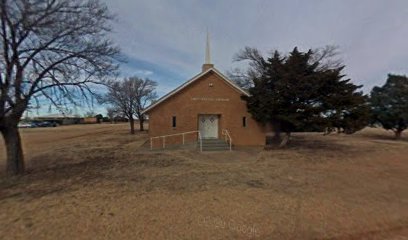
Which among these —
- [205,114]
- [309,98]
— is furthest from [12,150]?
[309,98]

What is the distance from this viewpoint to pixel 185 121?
1911cm

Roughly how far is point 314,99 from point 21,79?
16339mm

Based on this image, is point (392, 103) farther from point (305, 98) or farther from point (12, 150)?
Answer: point (12, 150)

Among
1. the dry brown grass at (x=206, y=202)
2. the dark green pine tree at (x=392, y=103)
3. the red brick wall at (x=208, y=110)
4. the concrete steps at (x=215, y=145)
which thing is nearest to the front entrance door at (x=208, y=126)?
the red brick wall at (x=208, y=110)

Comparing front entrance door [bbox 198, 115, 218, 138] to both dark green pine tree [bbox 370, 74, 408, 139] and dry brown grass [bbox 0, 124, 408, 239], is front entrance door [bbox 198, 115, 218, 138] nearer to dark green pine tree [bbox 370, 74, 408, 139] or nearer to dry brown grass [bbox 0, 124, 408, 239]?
dry brown grass [bbox 0, 124, 408, 239]

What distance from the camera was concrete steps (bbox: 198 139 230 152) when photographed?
1736 centimetres

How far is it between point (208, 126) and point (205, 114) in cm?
107

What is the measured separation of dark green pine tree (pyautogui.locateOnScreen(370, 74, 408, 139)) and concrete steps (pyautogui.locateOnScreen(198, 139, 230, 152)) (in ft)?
70.0

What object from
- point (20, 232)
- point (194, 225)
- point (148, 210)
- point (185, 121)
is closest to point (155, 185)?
point (148, 210)

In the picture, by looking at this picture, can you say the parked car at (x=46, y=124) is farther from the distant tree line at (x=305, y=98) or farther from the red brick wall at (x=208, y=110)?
the distant tree line at (x=305, y=98)

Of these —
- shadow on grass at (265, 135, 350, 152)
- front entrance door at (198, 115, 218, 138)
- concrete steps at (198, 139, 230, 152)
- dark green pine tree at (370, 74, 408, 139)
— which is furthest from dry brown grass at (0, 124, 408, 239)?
dark green pine tree at (370, 74, 408, 139)

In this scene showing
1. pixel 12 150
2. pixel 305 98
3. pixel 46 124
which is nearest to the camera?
pixel 12 150

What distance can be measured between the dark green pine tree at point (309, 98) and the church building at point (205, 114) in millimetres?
2334

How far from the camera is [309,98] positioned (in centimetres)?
1716
